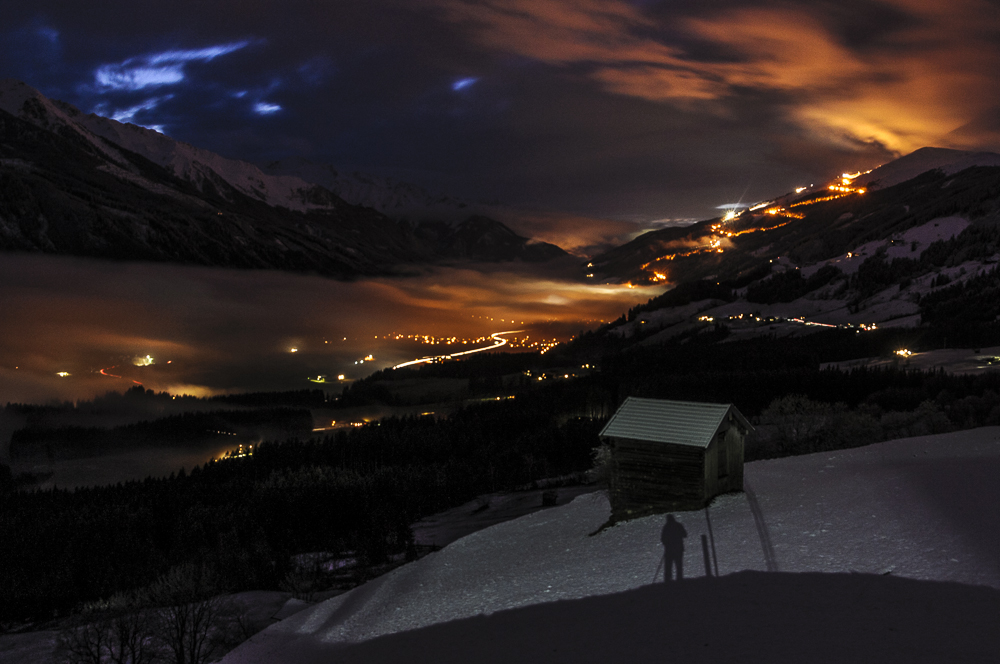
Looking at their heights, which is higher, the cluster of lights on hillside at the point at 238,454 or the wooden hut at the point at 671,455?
the wooden hut at the point at 671,455

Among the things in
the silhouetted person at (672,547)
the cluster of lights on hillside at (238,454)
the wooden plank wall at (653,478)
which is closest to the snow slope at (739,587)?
the silhouetted person at (672,547)

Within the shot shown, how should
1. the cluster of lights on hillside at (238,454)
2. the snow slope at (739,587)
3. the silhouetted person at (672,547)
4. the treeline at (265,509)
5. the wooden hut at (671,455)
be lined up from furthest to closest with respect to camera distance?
the cluster of lights on hillside at (238,454)
the treeline at (265,509)
the wooden hut at (671,455)
the silhouetted person at (672,547)
the snow slope at (739,587)

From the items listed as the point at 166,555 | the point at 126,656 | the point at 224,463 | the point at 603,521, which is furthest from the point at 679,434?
the point at 224,463

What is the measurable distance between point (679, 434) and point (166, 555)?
255ft

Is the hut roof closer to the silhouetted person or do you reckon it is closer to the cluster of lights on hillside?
the silhouetted person

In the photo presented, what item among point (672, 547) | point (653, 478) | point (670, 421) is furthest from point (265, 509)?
point (672, 547)

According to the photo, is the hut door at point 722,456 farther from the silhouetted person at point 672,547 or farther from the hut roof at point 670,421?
the silhouetted person at point 672,547

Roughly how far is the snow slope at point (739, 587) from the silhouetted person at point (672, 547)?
1.56ft

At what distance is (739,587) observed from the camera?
28.6m

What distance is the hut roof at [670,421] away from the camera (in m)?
40.2

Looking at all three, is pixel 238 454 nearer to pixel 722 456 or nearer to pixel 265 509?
pixel 265 509

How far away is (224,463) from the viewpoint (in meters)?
139

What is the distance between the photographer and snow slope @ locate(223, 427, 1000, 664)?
23359 millimetres

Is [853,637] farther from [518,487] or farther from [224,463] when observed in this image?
[224,463]
